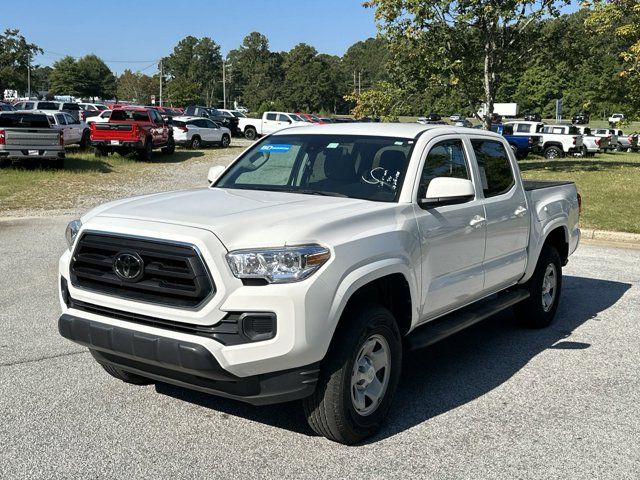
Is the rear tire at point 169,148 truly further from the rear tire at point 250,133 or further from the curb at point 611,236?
the curb at point 611,236

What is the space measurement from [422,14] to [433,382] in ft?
61.0

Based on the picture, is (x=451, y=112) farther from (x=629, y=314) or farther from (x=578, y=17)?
(x=629, y=314)

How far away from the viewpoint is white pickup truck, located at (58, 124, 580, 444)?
3506 millimetres

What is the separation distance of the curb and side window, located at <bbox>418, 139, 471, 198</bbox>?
769 centimetres

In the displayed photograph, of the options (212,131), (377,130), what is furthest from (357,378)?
(212,131)

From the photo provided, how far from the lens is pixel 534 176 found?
21781 mm

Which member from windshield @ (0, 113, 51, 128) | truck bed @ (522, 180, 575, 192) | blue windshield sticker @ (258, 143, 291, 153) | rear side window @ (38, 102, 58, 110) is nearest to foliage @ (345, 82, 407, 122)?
windshield @ (0, 113, 51, 128)

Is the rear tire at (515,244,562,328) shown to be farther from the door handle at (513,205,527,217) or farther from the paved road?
the door handle at (513,205,527,217)

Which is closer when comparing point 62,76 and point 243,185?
point 243,185

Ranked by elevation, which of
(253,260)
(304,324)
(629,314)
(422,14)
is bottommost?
(629,314)

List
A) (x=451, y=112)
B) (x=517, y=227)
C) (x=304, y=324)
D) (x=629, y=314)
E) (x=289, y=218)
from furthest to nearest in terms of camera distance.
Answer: (x=451, y=112)
(x=629, y=314)
(x=517, y=227)
(x=289, y=218)
(x=304, y=324)

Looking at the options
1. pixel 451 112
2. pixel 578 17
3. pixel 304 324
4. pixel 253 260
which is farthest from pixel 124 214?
pixel 451 112

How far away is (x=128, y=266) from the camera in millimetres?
3727

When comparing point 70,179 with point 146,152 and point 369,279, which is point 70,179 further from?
point 369,279
